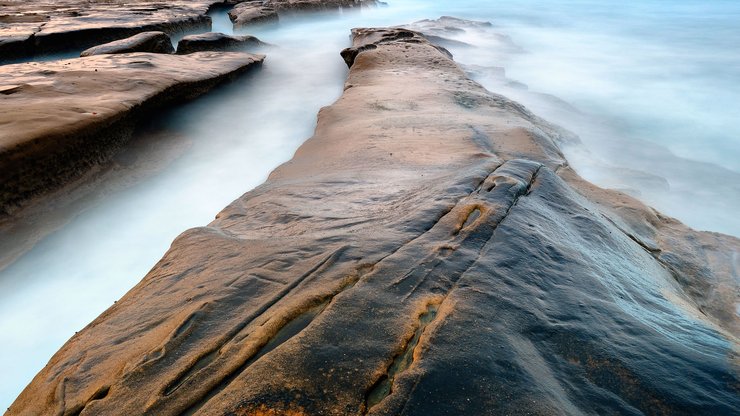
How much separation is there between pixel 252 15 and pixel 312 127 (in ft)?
25.1

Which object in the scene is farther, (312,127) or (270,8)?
(270,8)

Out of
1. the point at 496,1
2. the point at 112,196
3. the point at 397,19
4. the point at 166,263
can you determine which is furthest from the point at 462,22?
the point at 166,263

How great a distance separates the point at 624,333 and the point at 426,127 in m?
3.06

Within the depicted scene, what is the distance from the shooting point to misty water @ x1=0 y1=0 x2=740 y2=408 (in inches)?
130

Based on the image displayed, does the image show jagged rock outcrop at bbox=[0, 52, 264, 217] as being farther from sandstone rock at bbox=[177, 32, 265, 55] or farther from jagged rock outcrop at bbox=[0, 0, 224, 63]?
jagged rock outcrop at bbox=[0, 0, 224, 63]

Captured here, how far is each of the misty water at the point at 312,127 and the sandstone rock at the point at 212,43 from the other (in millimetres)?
617

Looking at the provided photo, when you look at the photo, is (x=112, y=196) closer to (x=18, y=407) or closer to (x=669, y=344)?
(x=18, y=407)

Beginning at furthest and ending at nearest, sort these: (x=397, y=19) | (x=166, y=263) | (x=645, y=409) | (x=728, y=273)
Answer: (x=397, y=19) → (x=728, y=273) → (x=166, y=263) → (x=645, y=409)

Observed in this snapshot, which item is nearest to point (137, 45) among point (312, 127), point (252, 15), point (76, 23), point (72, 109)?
point (76, 23)

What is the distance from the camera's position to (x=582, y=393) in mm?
1656

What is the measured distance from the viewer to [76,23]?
8930 mm

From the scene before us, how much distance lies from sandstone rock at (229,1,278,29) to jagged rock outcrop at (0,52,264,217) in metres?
6.40

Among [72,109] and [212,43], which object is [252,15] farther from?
[72,109]

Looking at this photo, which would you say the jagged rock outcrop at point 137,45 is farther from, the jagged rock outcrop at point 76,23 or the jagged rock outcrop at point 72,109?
the jagged rock outcrop at point 72,109
